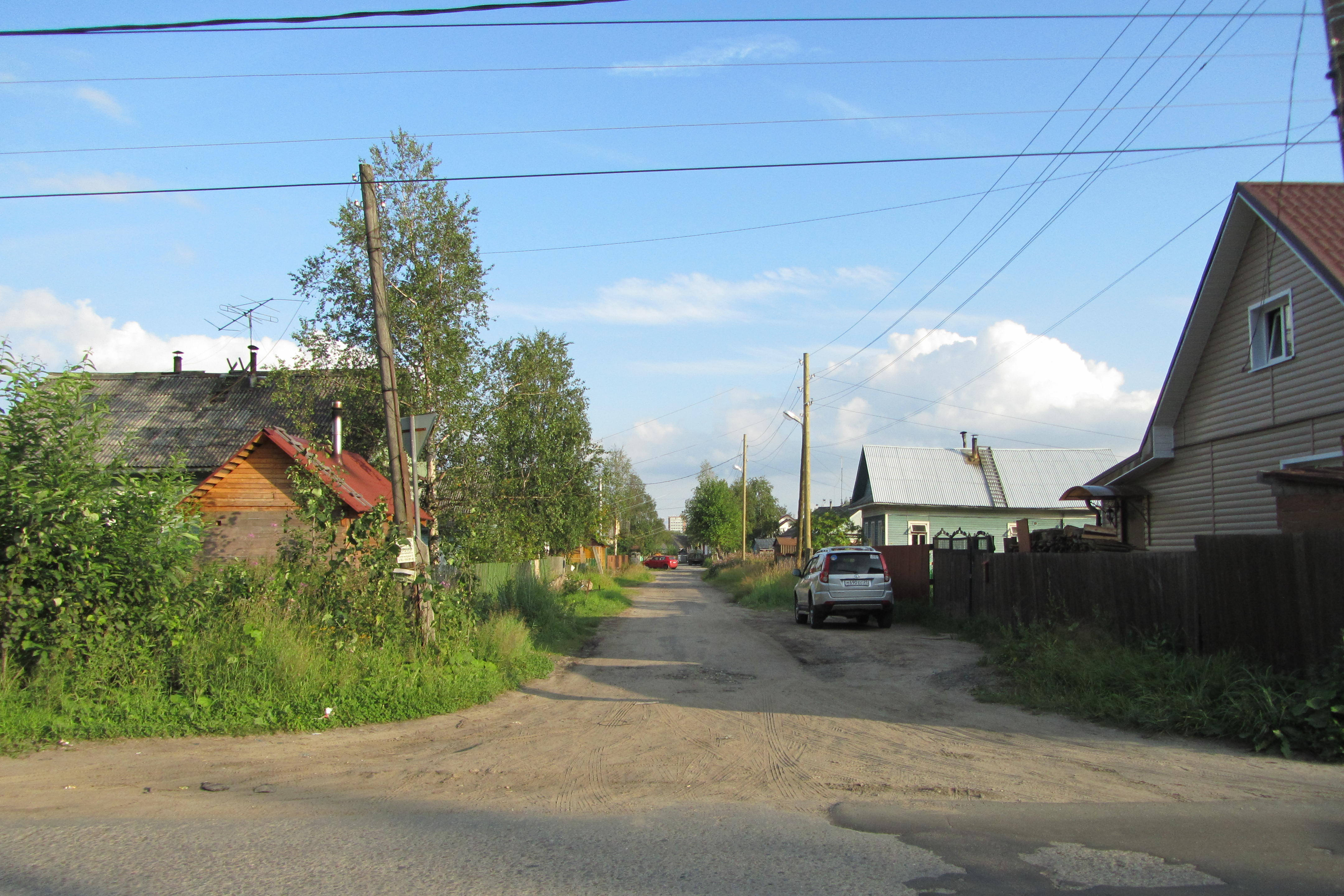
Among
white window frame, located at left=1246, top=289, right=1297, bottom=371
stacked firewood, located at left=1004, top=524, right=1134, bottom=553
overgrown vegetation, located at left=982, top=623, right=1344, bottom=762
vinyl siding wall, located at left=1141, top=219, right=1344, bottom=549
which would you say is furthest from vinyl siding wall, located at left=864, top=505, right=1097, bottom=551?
overgrown vegetation, located at left=982, top=623, right=1344, bottom=762

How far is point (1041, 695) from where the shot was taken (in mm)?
10289

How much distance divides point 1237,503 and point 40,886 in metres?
17.1

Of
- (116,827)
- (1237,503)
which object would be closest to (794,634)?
(1237,503)

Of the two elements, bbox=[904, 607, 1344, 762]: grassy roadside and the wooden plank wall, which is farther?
the wooden plank wall

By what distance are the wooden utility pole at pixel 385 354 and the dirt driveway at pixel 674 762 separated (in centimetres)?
302

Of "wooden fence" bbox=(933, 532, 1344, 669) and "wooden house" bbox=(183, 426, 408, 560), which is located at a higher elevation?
"wooden house" bbox=(183, 426, 408, 560)

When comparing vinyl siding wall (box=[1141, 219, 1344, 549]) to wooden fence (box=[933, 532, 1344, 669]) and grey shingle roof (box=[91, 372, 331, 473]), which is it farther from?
grey shingle roof (box=[91, 372, 331, 473])

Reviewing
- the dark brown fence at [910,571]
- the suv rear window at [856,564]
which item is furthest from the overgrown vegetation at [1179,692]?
the dark brown fence at [910,571]

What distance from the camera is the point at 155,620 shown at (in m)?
9.64

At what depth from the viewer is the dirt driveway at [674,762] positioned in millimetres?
6605

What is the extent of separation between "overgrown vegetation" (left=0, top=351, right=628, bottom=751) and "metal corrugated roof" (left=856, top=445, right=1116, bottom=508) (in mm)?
33652

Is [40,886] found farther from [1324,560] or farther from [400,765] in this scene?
[1324,560]

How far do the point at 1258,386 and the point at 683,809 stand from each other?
1344cm

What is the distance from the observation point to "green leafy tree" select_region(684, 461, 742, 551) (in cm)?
8775
